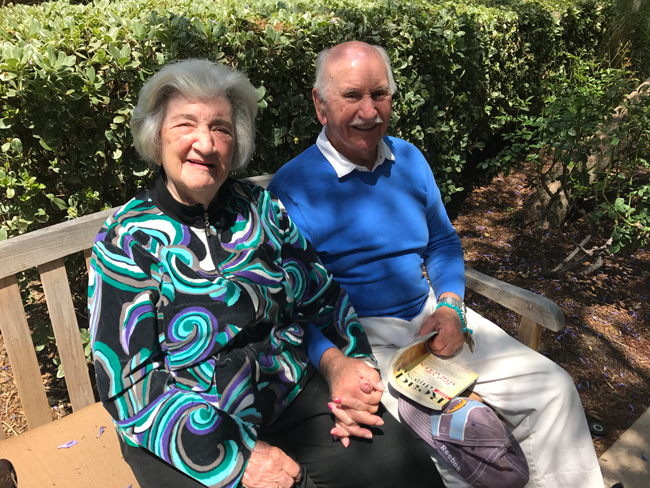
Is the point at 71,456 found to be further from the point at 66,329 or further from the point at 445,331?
the point at 445,331

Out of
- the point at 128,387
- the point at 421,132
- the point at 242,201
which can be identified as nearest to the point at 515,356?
the point at 242,201

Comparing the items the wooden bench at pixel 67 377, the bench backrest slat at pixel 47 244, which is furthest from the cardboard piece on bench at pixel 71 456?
the bench backrest slat at pixel 47 244

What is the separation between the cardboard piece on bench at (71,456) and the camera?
70.7 inches

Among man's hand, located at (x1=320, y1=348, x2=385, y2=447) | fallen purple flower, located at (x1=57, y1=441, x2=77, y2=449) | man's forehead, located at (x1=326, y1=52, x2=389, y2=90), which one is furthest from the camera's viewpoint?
man's forehead, located at (x1=326, y1=52, x2=389, y2=90)

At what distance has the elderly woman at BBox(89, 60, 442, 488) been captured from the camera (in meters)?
1.56

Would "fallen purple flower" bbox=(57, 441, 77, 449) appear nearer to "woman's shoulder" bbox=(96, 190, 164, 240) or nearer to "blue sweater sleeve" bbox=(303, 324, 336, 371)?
"woman's shoulder" bbox=(96, 190, 164, 240)

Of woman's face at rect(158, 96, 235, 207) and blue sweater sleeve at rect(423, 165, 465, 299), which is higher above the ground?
woman's face at rect(158, 96, 235, 207)

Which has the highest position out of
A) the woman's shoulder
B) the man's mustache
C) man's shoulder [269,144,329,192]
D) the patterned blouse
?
the man's mustache

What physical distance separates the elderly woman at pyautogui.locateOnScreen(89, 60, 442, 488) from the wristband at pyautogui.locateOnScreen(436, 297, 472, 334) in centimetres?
62

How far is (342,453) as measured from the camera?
1.77m

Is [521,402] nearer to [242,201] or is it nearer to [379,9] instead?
[242,201]

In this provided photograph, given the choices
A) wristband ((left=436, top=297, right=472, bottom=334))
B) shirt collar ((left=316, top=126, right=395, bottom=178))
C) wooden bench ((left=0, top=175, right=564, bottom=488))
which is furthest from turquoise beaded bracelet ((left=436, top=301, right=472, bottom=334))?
shirt collar ((left=316, top=126, right=395, bottom=178))

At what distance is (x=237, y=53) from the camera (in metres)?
2.80

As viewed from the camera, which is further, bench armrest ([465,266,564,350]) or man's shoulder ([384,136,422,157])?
man's shoulder ([384,136,422,157])
